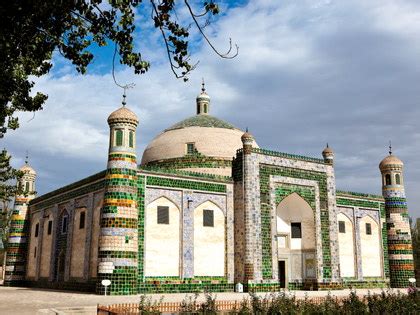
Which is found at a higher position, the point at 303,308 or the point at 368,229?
the point at 368,229

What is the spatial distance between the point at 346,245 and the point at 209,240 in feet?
32.0

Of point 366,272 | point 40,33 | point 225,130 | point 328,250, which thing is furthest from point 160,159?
point 40,33

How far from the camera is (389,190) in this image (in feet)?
104

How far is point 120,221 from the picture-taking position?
2073cm

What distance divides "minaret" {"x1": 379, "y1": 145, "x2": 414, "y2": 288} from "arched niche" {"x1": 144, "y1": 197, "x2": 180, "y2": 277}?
15447 millimetres

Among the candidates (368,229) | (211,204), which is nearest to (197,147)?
(211,204)

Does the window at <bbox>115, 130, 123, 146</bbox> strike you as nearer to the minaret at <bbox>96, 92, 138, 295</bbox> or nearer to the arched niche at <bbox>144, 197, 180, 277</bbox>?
the minaret at <bbox>96, 92, 138, 295</bbox>

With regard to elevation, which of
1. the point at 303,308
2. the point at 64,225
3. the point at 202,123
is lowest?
the point at 303,308

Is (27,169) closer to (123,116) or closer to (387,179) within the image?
(123,116)

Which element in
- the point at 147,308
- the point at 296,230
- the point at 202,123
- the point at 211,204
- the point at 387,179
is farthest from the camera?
the point at 387,179

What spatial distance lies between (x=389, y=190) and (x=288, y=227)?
8979 millimetres

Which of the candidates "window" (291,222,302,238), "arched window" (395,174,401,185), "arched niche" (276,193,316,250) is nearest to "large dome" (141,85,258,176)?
"arched niche" (276,193,316,250)

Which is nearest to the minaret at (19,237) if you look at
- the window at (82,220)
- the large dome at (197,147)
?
the window at (82,220)

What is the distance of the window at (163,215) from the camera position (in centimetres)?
2268
